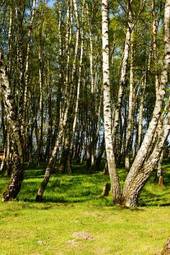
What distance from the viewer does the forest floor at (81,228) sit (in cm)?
1428

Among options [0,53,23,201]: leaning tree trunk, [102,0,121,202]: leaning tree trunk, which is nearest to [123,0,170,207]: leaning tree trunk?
[102,0,121,202]: leaning tree trunk

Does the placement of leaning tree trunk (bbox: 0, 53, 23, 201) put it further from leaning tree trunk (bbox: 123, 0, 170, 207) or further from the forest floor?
leaning tree trunk (bbox: 123, 0, 170, 207)

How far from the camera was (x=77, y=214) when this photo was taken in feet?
59.8

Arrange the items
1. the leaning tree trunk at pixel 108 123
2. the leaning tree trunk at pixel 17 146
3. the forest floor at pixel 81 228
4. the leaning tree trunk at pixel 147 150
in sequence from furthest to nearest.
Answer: the leaning tree trunk at pixel 17 146 → the leaning tree trunk at pixel 108 123 → the leaning tree trunk at pixel 147 150 → the forest floor at pixel 81 228

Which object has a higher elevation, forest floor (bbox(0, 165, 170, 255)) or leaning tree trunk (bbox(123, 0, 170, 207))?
leaning tree trunk (bbox(123, 0, 170, 207))

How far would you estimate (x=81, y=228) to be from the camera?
53.5 feet

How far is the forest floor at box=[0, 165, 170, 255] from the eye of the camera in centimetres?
1428

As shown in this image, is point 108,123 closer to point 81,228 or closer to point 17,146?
point 17,146

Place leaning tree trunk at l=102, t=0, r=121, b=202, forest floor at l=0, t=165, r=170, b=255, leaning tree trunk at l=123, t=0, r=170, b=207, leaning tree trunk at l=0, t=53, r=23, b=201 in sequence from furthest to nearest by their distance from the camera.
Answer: leaning tree trunk at l=0, t=53, r=23, b=201 → leaning tree trunk at l=102, t=0, r=121, b=202 → leaning tree trunk at l=123, t=0, r=170, b=207 → forest floor at l=0, t=165, r=170, b=255

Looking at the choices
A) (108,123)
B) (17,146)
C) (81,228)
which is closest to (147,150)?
(108,123)

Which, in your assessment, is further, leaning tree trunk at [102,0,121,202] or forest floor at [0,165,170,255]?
leaning tree trunk at [102,0,121,202]

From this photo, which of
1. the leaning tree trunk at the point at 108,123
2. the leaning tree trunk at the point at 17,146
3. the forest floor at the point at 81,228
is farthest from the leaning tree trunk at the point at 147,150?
the leaning tree trunk at the point at 17,146

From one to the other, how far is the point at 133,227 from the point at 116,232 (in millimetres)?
938

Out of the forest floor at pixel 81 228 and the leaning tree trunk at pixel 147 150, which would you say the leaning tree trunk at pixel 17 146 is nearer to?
the forest floor at pixel 81 228
